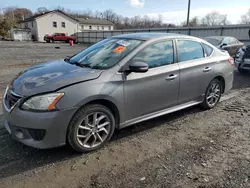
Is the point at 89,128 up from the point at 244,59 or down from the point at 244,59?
down

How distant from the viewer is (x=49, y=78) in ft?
9.07

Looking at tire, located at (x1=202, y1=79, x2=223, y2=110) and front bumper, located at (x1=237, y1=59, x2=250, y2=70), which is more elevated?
front bumper, located at (x1=237, y1=59, x2=250, y2=70)

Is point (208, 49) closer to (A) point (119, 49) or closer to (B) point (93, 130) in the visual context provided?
(A) point (119, 49)

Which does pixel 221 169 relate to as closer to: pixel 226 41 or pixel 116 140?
pixel 116 140

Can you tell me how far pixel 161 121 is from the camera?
399 cm

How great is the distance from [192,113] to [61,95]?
2.92 m

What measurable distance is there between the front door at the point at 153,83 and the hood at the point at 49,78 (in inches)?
23.9

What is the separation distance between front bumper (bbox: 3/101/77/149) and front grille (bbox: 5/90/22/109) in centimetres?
10

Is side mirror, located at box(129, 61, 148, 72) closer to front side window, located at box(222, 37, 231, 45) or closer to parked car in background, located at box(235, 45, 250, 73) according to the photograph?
parked car in background, located at box(235, 45, 250, 73)

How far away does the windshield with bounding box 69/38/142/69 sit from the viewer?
3.17 m

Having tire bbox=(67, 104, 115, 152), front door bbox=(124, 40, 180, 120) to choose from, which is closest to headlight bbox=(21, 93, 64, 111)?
tire bbox=(67, 104, 115, 152)

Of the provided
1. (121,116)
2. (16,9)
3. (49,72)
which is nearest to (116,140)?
(121,116)

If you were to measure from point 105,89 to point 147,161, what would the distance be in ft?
3.67

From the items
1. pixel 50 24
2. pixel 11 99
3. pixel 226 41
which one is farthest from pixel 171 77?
pixel 50 24
